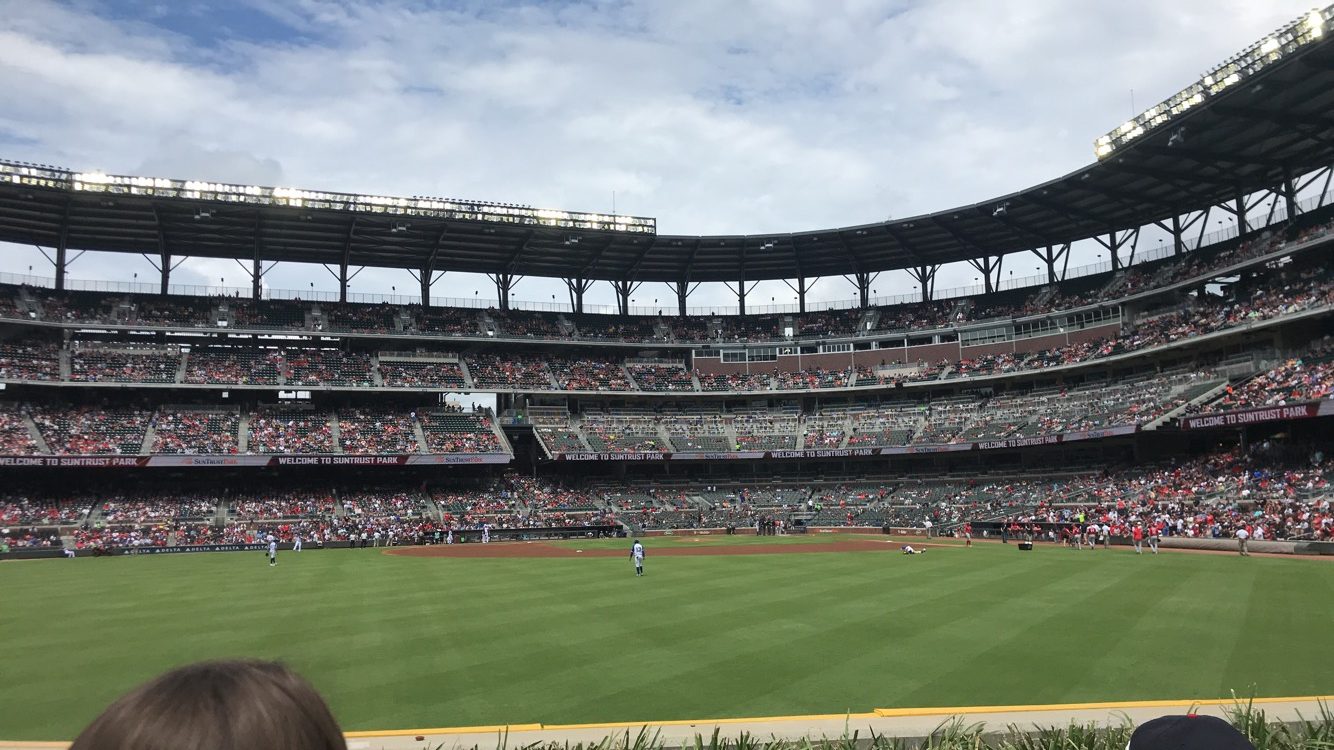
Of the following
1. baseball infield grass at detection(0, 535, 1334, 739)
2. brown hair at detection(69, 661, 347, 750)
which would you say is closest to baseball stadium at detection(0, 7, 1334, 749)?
baseball infield grass at detection(0, 535, 1334, 739)

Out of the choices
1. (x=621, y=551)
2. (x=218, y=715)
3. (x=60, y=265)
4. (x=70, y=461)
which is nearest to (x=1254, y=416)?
(x=621, y=551)

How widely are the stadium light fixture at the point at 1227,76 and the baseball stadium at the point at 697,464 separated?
0.87ft

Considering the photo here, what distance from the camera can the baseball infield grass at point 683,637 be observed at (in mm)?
12867

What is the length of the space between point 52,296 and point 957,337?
78.8m

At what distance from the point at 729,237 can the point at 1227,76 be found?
40.2 metres

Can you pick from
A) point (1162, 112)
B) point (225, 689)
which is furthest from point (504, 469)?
point (225, 689)

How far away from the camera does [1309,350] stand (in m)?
51.0

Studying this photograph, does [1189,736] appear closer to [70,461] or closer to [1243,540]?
[1243,540]

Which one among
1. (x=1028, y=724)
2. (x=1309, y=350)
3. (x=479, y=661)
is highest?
(x=1309, y=350)

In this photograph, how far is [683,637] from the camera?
18172 millimetres

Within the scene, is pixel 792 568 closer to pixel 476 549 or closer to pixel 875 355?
pixel 476 549

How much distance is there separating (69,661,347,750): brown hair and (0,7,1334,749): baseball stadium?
6483 millimetres

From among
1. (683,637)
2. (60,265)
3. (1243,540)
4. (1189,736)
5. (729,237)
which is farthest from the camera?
(729,237)

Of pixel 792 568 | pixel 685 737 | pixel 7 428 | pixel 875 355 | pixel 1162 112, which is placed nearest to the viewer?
pixel 685 737
